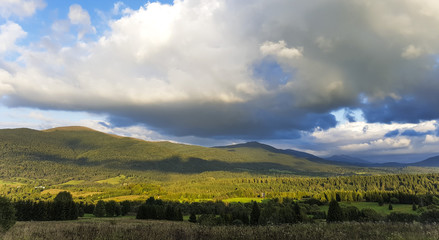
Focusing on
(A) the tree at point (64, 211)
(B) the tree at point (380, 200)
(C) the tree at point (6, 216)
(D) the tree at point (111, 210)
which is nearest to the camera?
(C) the tree at point (6, 216)

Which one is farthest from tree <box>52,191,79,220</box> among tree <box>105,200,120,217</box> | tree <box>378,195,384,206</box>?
tree <box>378,195,384,206</box>

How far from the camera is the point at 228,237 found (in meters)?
9.82

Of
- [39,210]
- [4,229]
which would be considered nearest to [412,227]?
[4,229]

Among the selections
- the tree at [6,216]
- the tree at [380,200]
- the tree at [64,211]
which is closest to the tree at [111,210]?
the tree at [64,211]

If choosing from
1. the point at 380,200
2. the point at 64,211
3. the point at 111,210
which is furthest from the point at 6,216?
the point at 380,200

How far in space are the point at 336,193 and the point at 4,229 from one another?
168m

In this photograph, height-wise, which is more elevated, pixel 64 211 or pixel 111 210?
Result: pixel 64 211

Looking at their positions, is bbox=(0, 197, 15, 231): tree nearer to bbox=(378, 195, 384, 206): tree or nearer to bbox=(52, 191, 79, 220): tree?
bbox=(52, 191, 79, 220): tree

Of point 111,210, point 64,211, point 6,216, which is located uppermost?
point 6,216

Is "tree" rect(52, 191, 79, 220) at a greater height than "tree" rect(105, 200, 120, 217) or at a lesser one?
greater

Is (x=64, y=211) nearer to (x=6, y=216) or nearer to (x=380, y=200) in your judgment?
(x=6, y=216)

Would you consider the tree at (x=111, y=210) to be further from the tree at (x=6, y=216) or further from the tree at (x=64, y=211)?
the tree at (x=6, y=216)

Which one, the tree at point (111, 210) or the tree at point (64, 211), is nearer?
the tree at point (64, 211)

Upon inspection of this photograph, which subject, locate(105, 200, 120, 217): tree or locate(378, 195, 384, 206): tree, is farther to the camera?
locate(378, 195, 384, 206): tree
